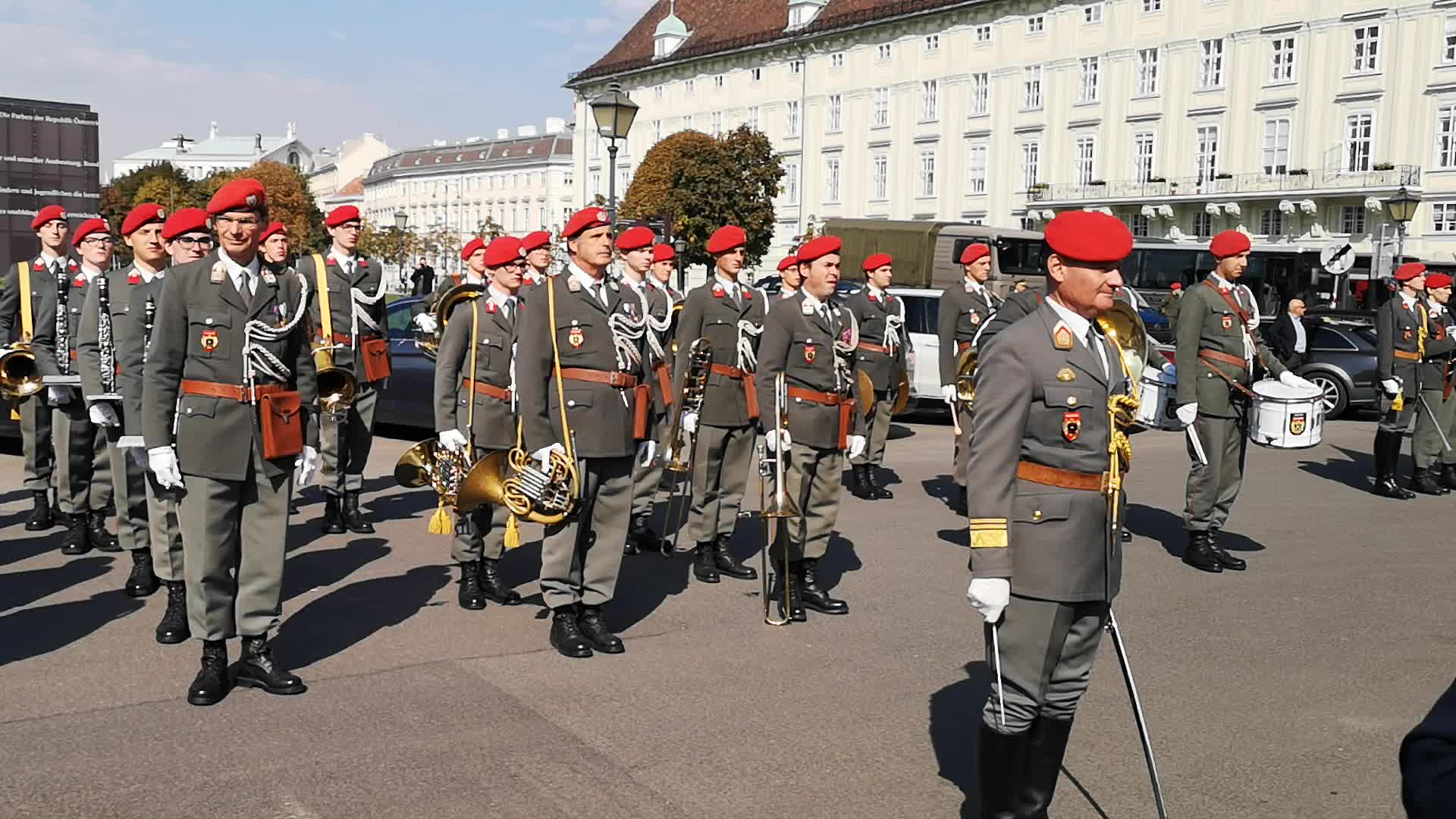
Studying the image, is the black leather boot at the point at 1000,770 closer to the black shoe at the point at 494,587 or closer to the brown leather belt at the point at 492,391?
the black shoe at the point at 494,587

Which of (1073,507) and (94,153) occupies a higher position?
(94,153)

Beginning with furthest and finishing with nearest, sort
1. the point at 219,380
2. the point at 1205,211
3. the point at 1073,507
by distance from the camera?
the point at 1205,211 → the point at 219,380 → the point at 1073,507

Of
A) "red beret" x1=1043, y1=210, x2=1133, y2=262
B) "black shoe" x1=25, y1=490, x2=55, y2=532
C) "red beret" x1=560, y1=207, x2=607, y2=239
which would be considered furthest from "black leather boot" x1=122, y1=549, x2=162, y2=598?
"red beret" x1=1043, y1=210, x2=1133, y2=262

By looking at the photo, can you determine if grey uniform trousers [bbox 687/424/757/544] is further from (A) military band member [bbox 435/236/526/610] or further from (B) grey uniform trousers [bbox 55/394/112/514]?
(B) grey uniform trousers [bbox 55/394/112/514]

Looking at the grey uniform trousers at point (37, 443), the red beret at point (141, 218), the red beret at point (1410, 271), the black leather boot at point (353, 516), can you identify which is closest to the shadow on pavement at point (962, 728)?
the red beret at point (141, 218)

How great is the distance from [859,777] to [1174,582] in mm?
4410

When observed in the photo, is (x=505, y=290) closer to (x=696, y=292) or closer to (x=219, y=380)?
(x=696, y=292)

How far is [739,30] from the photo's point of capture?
269 feet

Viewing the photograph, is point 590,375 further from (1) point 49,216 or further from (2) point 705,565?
(1) point 49,216

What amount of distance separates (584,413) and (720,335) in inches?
109

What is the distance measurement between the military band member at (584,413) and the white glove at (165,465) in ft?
5.14

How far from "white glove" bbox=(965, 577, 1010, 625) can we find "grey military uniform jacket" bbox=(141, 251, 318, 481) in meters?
3.32

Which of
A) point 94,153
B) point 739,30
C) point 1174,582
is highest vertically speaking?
point 739,30

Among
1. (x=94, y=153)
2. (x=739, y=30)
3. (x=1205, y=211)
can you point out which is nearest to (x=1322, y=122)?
(x=1205, y=211)
